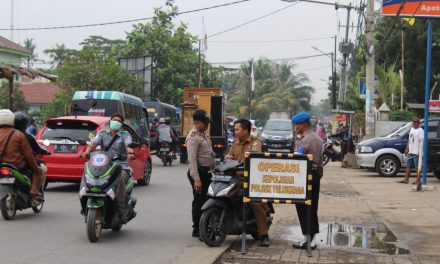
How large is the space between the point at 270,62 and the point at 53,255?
7519 cm

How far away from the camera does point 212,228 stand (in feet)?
27.3

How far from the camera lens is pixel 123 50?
51.3m

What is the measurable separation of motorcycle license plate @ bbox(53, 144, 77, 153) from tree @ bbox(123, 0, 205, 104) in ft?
118

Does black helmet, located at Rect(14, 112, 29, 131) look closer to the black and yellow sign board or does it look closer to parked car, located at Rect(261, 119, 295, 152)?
the black and yellow sign board

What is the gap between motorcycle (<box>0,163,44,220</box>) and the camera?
383 inches

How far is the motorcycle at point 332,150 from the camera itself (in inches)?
998

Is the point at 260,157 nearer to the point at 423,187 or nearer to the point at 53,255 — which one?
the point at 53,255

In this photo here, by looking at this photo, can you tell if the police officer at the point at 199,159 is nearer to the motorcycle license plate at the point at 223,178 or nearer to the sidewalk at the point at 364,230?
the motorcycle license plate at the point at 223,178

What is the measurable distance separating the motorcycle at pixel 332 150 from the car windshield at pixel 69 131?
13009 mm

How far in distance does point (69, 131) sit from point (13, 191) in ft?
14.2

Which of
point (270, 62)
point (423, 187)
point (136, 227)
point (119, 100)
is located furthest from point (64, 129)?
point (270, 62)

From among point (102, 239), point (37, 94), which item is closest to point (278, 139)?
point (102, 239)

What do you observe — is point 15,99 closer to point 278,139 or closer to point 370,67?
point 278,139

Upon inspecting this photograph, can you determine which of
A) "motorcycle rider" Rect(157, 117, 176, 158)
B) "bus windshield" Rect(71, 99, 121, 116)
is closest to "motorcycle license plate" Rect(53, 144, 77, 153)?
"motorcycle rider" Rect(157, 117, 176, 158)
